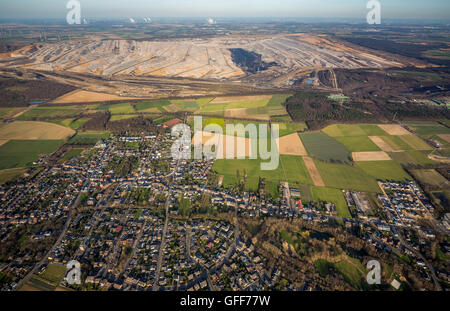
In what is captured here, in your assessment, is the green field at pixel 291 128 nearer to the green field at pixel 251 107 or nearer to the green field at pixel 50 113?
the green field at pixel 251 107

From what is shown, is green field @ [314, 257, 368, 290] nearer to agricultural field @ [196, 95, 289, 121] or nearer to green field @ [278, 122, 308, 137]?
green field @ [278, 122, 308, 137]

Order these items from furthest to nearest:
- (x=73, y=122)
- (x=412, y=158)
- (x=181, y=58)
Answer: (x=181, y=58) < (x=73, y=122) < (x=412, y=158)

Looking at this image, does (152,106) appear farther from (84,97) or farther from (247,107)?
(247,107)

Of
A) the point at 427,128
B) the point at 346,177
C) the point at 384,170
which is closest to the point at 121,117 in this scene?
the point at 346,177

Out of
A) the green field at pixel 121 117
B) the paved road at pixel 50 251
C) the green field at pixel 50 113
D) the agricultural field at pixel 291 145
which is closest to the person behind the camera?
the paved road at pixel 50 251

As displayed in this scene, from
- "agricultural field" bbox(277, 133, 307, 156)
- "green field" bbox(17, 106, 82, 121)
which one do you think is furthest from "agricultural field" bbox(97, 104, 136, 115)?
"agricultural field" bbox(277, 133, 307, 156)

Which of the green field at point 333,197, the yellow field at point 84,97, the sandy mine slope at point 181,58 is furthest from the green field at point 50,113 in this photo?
the green field at point 333,197
